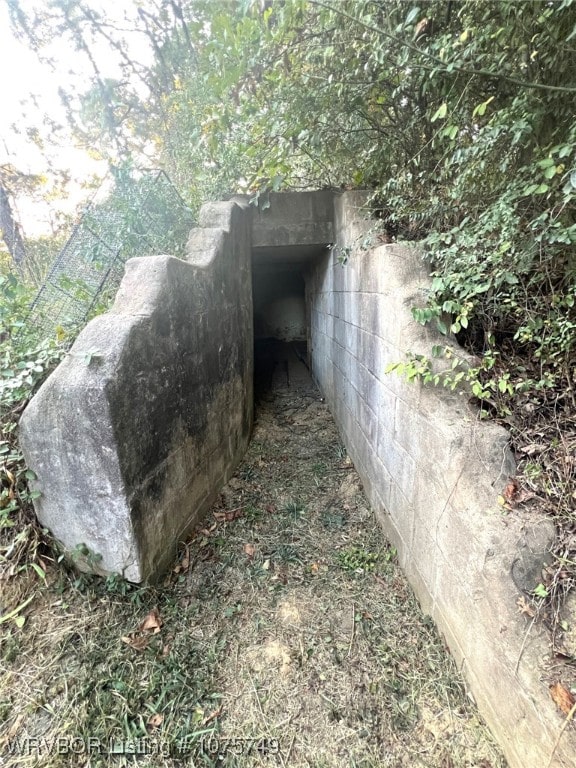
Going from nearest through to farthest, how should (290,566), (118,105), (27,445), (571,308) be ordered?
1. (571,308)
2. (27,445)
3. (290,566)
4. (118,105)

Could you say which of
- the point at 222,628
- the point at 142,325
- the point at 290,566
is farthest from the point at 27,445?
the point at 290,566

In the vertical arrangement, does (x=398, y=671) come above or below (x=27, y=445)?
below

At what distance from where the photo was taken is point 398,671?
186cm

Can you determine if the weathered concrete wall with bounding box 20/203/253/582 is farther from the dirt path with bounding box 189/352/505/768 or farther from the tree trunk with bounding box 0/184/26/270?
the tree trunk with bounding box 0/184/26/270

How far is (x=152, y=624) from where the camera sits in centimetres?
205

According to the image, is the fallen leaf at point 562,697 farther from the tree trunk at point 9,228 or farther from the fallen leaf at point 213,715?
the tree trunk at point 9,228

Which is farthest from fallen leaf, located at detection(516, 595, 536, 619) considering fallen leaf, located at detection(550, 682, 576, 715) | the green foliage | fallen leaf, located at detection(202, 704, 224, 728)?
the green foliage

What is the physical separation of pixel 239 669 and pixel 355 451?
6.92ft

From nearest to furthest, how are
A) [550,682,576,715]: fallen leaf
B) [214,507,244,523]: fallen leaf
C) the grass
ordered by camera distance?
[550,682,576,715]: fallen leaf < the grass < [214,507,244,523]: fallen leaf

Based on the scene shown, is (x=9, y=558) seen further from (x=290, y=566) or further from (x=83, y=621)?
(x=290, y=566)

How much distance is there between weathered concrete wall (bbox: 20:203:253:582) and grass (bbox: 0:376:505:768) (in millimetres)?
287

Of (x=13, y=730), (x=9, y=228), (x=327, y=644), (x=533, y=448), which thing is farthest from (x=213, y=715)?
(x=9, y=228)

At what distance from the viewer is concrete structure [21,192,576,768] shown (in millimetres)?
1440

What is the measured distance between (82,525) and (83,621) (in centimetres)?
49
